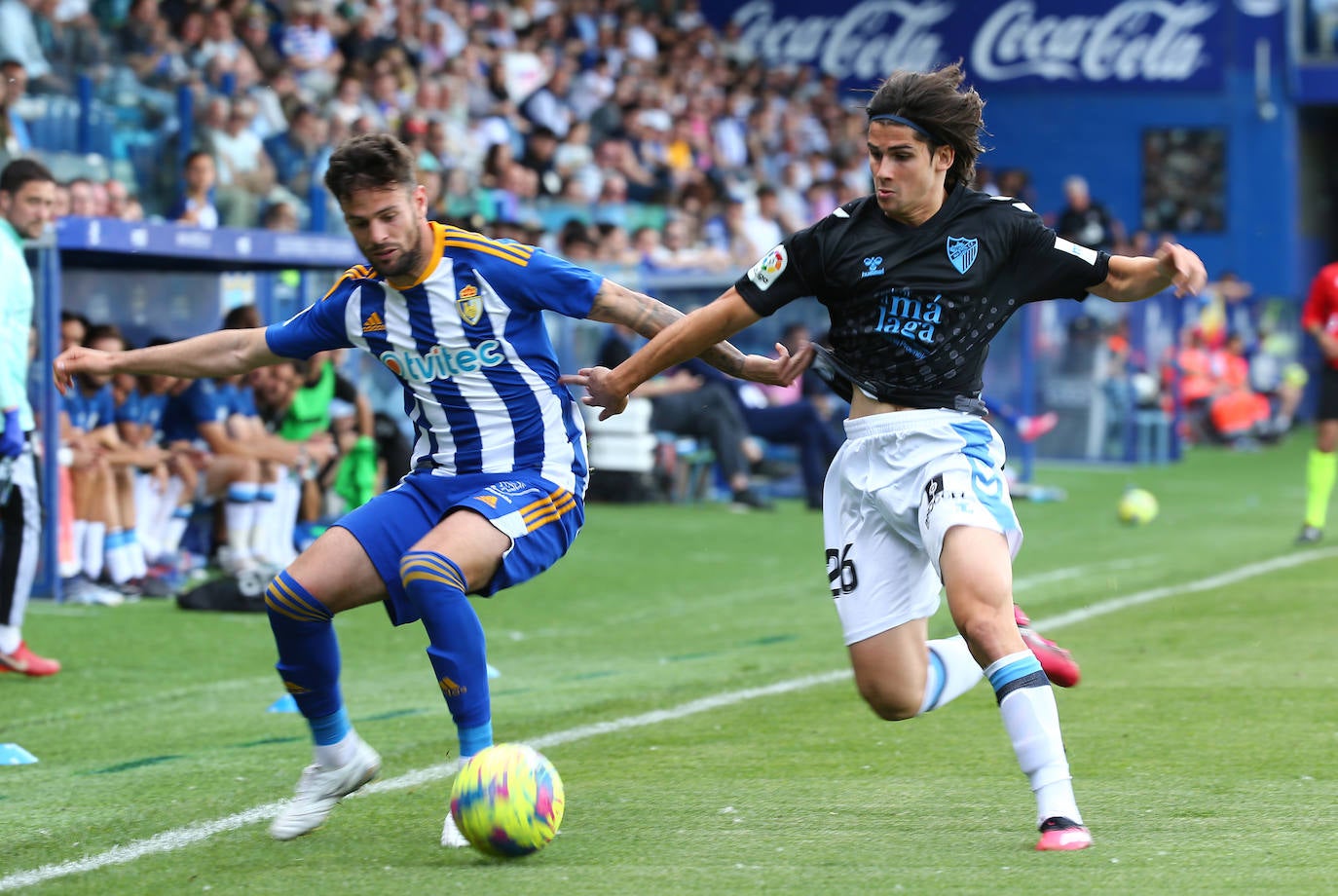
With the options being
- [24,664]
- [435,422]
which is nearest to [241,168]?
[24,664]

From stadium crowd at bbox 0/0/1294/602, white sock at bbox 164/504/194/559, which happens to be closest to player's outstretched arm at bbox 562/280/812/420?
stadium crowd at bbox 0/0/1294/602

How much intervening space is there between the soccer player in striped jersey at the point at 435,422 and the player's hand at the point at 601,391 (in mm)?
115

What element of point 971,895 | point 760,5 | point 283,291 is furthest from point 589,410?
point 760,5

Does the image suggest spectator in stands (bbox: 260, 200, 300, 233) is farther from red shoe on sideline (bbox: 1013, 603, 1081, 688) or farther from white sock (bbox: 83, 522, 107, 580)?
red shoe on sideline (bbox: 1013, 603, 1081, 688)

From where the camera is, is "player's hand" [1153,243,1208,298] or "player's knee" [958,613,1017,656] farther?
"player's hand" [1153,243,1208,298]

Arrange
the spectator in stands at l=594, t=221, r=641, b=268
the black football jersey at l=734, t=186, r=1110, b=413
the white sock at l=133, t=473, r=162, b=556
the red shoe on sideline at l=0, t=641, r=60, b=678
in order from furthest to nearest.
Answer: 1. the spectator in stands at l=594, t=221, r=641, b=268
2. the white sock at l=133, t=473, r=162, b=556
3. the red shoe on sideline at l=0, t=641, r=60, b=678
4. the black football jersey at l=734, t=186, r=1110, b=413

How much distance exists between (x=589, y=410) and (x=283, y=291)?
310 centimetres

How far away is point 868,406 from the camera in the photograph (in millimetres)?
5523

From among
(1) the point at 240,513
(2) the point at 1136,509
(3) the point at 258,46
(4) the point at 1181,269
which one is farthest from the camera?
(3) the point at 258,46

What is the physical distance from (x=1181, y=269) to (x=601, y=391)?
1.72m

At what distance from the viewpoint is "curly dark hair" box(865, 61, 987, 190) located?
5.28 metres

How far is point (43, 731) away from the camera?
295 inches

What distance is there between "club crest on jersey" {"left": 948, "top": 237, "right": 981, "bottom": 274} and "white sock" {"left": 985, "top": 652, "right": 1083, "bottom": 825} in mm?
1253

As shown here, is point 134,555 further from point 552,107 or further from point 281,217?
point 552,107
